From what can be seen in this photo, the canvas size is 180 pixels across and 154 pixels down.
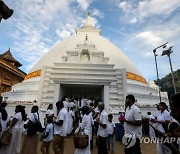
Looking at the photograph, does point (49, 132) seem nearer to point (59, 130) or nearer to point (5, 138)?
point (59, 130)

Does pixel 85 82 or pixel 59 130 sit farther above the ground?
pixel 85 82

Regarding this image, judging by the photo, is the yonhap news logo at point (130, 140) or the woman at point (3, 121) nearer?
the yonhap news logo at point (130, 140)

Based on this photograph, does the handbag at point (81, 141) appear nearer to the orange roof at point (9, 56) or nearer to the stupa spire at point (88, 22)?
the stupa spire at point (88, 22)

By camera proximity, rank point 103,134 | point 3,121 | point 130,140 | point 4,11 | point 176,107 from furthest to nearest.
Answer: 1. point 103,134
2. point 3,121
3. point 130,140
4. point 4,11
5. point 176,107

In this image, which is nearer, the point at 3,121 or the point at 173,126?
the point at 173,126

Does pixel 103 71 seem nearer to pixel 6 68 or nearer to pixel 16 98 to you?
pixel 16 98

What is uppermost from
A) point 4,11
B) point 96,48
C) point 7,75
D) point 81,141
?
point 96,48

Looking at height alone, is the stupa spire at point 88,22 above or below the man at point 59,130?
above

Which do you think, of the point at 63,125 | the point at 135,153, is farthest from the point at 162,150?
the point at 63,125

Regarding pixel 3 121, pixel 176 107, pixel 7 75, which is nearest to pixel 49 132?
pixel 3 121

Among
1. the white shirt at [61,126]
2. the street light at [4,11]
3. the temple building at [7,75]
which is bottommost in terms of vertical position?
the white shirt at [61,126]

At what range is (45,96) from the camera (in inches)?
482

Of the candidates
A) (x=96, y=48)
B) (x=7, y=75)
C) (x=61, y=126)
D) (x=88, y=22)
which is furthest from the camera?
(x=88, y=22)

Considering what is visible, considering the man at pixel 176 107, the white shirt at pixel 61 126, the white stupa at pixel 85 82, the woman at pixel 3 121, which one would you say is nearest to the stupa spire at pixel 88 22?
the white stupa at pixel 85 82
